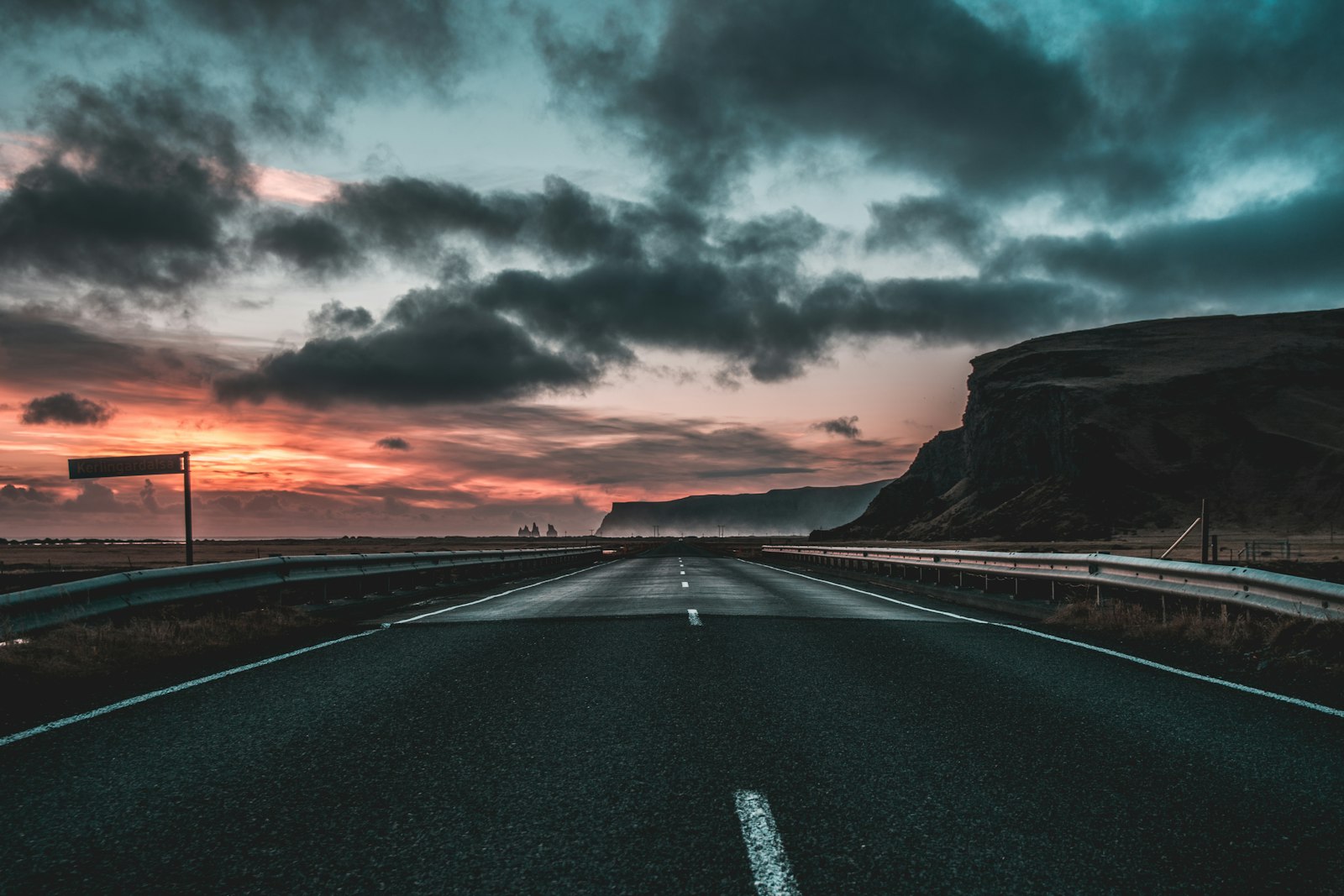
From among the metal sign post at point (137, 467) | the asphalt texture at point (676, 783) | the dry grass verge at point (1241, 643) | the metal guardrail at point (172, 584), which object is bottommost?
the dry grass verge at point (1241, 643)

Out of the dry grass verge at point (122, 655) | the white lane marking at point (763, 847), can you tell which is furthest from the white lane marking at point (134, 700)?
the white lane marking at point (763, 847)

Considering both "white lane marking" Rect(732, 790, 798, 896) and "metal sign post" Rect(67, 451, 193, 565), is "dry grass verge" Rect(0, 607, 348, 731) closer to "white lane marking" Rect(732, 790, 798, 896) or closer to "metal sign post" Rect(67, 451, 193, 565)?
"white lane marking" Rect(732, 790, 798, 896)

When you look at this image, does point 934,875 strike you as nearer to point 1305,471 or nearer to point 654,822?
point 654,822

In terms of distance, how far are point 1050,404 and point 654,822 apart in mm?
113777

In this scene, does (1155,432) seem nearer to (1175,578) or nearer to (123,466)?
(1175,578)

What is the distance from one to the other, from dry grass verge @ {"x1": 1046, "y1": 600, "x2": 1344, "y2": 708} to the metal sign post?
1578 centimetres

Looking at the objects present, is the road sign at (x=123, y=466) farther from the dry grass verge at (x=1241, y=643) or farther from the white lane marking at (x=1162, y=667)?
the dry grass verge at (x=1241, y=643)

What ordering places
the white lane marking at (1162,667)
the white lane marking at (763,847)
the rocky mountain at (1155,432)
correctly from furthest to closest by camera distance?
the rocky mountain at (1155,432), the white lane marking at (1162,667), the white lane marking at (763,847)

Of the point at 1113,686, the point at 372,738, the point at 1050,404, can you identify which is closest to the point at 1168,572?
the point at 1113,686

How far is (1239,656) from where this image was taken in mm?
8172

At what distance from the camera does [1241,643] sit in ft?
28.1

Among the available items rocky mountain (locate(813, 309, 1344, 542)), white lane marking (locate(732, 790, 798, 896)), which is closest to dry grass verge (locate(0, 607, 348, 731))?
white lane marking (locate(732, 790, 798, 896))

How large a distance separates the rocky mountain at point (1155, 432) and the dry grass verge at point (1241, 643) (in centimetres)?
8486

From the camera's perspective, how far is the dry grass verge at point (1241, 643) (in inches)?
277
